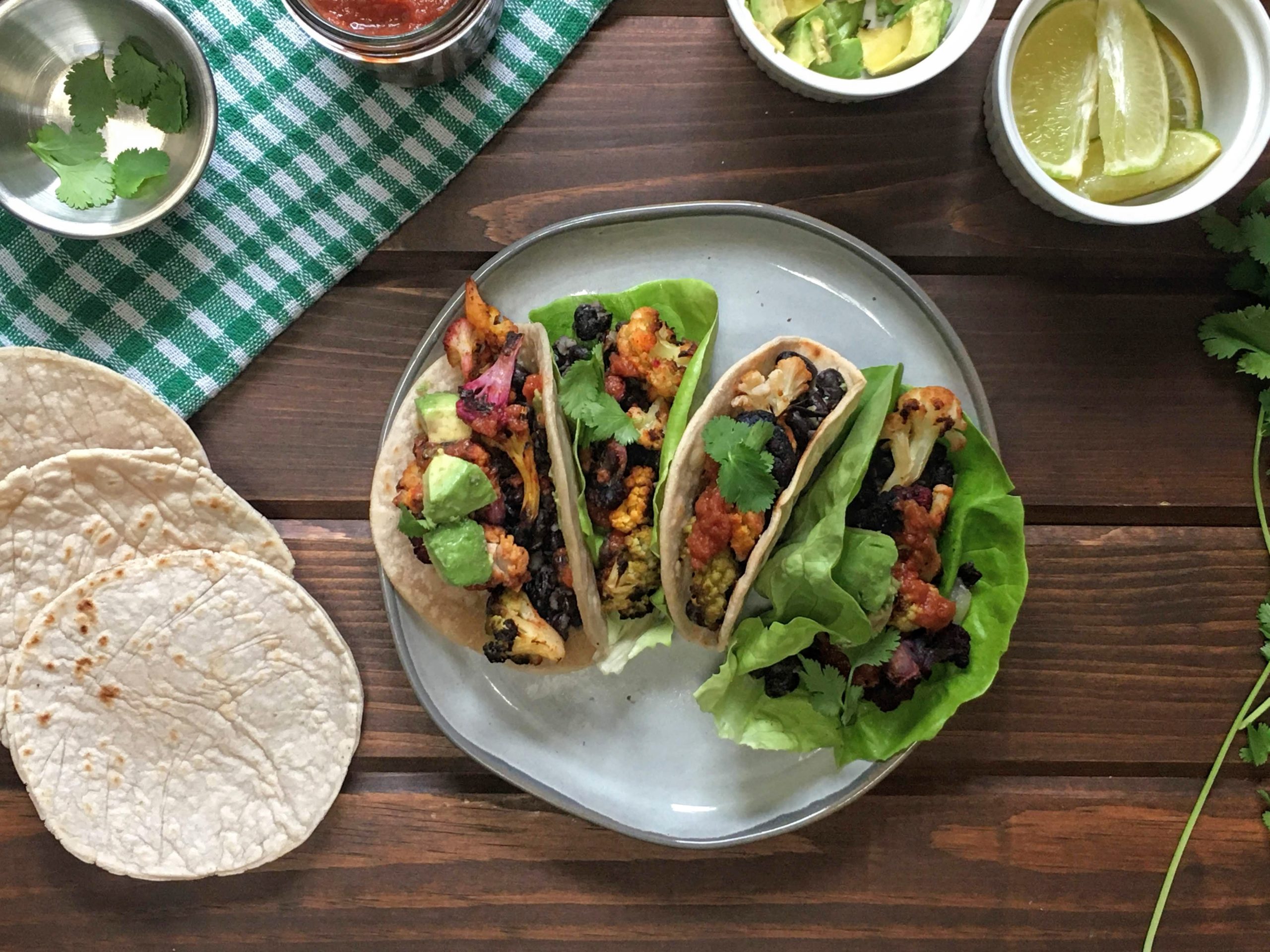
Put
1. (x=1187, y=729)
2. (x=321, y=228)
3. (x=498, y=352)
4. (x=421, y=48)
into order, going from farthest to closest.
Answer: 1. (x=1187, y=729)
2. (x=321, y=228)
3. (x=498, y=352)
4. (x=421, y=48)

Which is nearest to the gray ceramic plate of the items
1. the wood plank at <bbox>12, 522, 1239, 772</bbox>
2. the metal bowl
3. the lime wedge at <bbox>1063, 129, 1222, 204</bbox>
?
the wood plank at <bbox>12, 522, 1239, 772</bbox>

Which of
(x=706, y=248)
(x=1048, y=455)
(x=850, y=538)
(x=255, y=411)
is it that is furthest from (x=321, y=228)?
(x=1048, y=455)

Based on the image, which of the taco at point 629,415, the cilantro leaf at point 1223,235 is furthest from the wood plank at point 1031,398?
the taco at point 629,415

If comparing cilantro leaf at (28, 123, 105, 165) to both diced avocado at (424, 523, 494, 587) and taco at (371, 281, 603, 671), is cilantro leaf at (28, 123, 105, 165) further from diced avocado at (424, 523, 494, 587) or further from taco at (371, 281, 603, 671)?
diced avocado at (424, 523, 494, 587)

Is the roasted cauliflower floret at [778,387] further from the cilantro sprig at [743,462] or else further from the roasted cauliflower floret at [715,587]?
the roasted cauliflower floret at [715,587]

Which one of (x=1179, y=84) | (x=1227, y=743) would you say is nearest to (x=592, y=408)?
(x=1179, y=84)

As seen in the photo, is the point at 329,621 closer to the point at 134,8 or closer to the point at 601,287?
the point at 601,287

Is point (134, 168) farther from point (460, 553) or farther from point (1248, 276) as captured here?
point (1248, 276)
